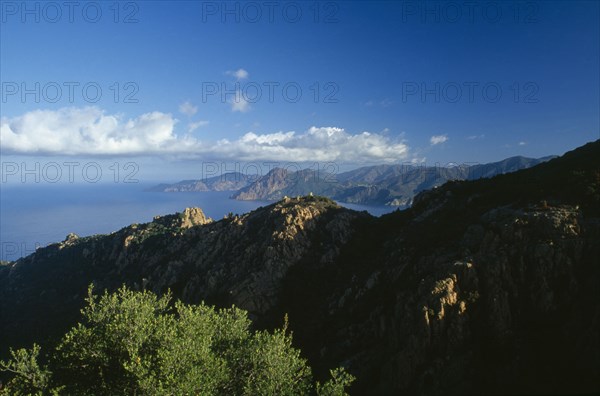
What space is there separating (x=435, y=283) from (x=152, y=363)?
3591cm

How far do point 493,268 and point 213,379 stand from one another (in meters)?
38.2

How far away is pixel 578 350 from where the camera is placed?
32156mm

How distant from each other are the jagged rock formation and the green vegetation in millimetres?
20021

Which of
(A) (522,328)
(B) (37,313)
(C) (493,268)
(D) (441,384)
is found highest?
(C) (493,268)

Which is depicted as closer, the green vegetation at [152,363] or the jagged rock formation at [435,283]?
the green vegetation at [152,363]

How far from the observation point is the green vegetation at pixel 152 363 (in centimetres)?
2345

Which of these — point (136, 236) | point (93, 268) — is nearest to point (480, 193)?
point (136, 236)

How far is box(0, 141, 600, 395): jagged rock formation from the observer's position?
36031 millimetres

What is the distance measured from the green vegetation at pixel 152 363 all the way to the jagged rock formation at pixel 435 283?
20.0m

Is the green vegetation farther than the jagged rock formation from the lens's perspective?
No

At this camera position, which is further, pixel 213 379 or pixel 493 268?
pixel 493 268

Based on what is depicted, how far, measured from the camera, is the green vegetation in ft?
76.9

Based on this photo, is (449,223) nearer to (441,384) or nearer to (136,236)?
(441,384)

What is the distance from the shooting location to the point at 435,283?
43.9 m
